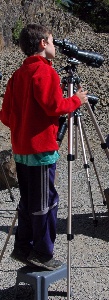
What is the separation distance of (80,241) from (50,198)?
5.97ft

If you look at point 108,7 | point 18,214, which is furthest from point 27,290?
point 108,7

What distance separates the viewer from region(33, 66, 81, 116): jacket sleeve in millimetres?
3885

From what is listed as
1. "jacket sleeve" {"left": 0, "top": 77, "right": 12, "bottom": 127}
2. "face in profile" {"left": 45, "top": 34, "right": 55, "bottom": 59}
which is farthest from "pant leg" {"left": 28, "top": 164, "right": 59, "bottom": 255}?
"face in profile" {"left": 45, "top": 34, "right": 55, "bottom": 59}

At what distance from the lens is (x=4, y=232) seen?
246 inches

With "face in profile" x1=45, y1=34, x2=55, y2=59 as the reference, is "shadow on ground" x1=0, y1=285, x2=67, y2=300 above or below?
below

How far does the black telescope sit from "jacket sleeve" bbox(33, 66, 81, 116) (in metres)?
0.73

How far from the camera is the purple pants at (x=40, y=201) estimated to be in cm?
409

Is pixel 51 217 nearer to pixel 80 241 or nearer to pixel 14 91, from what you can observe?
pixel 14 91

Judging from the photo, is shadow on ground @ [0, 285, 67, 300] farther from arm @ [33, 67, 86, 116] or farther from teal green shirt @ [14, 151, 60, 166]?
arm @ [33, 67, 86, 116]

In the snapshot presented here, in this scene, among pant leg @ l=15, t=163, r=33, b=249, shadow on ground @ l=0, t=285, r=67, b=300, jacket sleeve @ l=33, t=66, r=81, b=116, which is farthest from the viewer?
shadow on ground @ l=0, t=285, r=67, b=300

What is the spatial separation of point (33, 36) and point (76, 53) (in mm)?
631

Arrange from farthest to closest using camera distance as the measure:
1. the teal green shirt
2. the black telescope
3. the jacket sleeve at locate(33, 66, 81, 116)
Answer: the black telescope → the teal green shirt → the jacket sleeve at locate(33, 66, 81, 116)

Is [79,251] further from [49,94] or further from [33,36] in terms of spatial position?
[33,36]

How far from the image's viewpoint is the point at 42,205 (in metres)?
4.11
